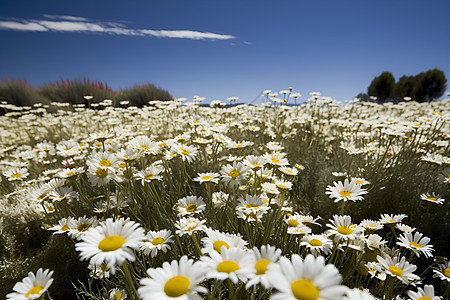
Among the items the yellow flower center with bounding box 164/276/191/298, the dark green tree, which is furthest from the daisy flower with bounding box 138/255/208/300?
the dark green tree

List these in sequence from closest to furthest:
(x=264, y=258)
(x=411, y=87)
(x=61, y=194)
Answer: (x=264, y=258) < (x=61, y=194) < (x=411, y=87)

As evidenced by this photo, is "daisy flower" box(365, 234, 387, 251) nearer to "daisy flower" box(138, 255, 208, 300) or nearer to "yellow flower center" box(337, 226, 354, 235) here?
"yellow flower center" box(337, 226, 354, 235)

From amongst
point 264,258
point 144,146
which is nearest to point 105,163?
point 144,146

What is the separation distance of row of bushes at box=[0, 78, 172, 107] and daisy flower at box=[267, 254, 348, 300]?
484 inches

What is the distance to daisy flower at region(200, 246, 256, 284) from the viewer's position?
3.04ft

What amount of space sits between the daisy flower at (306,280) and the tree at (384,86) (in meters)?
35.1

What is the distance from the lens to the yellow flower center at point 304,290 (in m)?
0.77

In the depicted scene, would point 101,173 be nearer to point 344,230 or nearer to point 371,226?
point 344,230

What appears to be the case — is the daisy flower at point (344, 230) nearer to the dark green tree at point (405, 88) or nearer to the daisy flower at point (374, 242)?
the daisy flower at point (374, 242)

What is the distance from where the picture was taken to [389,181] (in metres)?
3.24

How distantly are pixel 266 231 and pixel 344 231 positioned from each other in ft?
1.59

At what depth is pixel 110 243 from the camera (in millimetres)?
1037

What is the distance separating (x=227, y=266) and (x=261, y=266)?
136mm

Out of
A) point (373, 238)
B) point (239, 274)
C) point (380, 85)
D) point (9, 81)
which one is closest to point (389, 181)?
point (373, 238)
